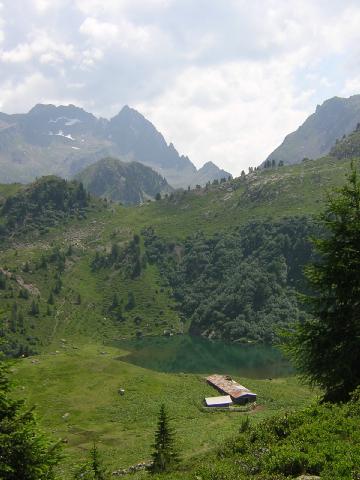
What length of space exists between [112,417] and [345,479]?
262ft

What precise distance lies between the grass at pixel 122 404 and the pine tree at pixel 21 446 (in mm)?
46587

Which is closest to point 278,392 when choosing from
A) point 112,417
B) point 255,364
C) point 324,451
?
point 112,417

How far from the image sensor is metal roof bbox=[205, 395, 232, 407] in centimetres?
9375

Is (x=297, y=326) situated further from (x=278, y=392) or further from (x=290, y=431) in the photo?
(x=278, y=392)

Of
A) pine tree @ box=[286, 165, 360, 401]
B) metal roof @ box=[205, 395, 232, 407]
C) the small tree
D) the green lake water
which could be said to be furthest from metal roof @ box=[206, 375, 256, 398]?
pine tree @ box=[286, 165, 360, 401]

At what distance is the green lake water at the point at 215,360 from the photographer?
494 feet

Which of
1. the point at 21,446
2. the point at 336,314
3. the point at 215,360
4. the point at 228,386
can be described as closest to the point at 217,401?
the point at 228,386

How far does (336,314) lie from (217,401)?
2939 inches

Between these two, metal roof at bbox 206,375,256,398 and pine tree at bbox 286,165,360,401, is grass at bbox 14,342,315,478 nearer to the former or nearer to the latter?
metal roof at bbox 206,375,256,398

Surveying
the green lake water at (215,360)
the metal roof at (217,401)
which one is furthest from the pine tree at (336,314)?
the green lake water at (215,360)

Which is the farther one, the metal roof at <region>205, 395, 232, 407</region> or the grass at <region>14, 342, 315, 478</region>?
the metal roof at <region>205, 395, 232, 407</region>

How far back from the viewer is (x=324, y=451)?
1709 centimetres

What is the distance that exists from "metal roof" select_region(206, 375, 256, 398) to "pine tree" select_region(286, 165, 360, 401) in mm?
77082

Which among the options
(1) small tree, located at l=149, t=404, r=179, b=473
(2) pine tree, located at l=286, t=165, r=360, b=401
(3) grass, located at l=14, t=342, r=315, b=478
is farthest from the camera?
(3) grass, located at l=14, t=342, r=315, b=478
